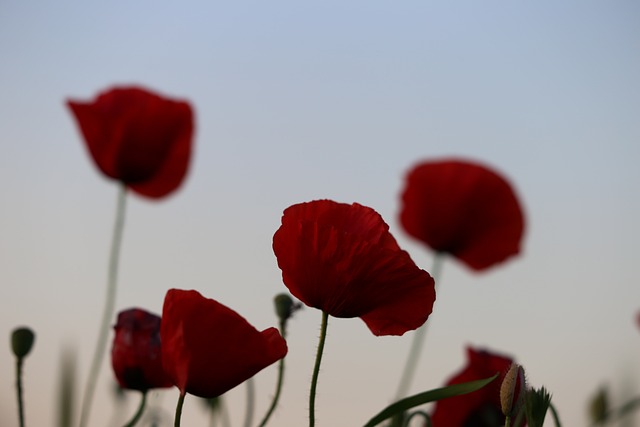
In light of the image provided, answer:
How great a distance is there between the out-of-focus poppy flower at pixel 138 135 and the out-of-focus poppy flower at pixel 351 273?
763 millimetres

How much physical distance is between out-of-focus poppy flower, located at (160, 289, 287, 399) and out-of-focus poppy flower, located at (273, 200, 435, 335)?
0.17 ft

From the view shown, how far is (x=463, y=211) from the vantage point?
6.23 feet

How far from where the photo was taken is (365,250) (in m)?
0.79

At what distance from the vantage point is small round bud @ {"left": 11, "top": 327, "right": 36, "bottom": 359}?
0.90 m

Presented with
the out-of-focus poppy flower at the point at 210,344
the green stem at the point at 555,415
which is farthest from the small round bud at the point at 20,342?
the green stem at the point at 555,415

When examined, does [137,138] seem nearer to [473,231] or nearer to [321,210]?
[473,231]

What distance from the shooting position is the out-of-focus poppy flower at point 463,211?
74.0 inches

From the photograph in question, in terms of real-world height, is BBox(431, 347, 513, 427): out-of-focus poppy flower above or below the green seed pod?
below

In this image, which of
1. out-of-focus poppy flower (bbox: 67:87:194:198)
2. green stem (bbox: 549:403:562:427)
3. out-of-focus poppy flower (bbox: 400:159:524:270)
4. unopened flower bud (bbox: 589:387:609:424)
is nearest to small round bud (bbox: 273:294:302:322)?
green stem (bbox: 549:403:562:427)

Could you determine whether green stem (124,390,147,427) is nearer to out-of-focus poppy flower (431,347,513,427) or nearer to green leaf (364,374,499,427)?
green leaf (364,374,499,427)

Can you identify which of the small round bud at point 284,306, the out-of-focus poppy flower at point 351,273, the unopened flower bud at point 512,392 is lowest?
the unopened flower bud at point 512,392

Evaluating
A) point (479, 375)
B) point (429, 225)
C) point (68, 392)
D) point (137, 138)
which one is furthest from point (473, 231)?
point (68, 392)

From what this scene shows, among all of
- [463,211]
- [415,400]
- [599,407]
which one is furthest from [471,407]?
[463,211]

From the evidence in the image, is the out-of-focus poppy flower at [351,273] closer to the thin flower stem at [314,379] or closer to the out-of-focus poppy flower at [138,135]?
the thin flower stem at [314,379]
